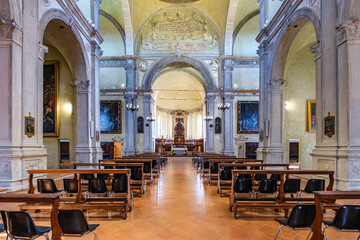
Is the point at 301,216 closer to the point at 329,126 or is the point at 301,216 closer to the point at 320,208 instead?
the point at 320,208

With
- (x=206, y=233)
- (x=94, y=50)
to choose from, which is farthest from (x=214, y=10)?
(x=206, y=233)

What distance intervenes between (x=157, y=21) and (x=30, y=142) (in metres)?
15.6

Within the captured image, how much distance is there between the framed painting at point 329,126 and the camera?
6441 millimetres

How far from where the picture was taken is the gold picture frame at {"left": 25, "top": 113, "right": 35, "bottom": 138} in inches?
255

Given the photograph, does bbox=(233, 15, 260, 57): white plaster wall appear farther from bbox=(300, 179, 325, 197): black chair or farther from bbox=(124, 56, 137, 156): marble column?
bbox=(300, 179, 325, 197): black chair

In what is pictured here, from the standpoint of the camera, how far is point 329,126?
6570 millimetres

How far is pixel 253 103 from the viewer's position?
718 inches

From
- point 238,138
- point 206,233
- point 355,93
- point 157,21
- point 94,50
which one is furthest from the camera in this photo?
point 157,21

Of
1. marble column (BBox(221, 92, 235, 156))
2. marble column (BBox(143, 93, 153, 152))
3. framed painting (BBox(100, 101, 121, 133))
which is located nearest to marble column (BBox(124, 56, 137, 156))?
framed painting (BBox(100, 101, 121, 133))

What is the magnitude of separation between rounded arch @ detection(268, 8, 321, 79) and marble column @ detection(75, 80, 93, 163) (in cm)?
834

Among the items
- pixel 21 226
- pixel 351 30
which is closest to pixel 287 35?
pixel 351 30

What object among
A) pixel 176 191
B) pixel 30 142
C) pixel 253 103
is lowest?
pixel 176 191

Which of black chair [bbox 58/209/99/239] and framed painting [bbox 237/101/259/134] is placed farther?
framed painting [bbox 237/101/259/134]

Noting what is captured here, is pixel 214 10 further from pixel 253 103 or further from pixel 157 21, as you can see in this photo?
pixel 253 103
